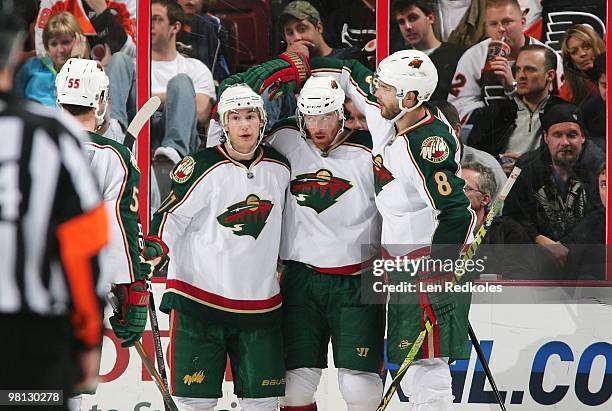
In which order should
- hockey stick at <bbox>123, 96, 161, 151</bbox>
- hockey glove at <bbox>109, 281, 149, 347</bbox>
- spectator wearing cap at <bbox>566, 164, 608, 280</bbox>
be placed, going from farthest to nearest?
1. spectator wearing cap at <bbox>566, 164, 608, 280</bbox>
2. hockey stick at <bbox>123, 96, 161, 151</bbox>
3. hockey glove at <bbox>109, 281, 149, 347</bbox>

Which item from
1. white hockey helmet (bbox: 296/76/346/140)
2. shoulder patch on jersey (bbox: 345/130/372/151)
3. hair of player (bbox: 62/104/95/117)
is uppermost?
white hockey helmet (bbox: 296/76/346/140)

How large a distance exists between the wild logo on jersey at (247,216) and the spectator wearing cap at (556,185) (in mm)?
1245

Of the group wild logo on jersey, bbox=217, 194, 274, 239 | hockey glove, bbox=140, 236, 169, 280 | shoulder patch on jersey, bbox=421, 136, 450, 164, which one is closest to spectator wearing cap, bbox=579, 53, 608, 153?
shoulder patch on jersey, bbox=421, 136, 450, 164

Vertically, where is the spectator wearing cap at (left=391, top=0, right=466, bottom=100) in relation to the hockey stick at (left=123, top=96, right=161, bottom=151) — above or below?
above

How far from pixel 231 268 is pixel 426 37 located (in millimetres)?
1426

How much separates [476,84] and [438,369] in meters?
1.33

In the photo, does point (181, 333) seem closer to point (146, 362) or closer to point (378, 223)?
point (146, 362)

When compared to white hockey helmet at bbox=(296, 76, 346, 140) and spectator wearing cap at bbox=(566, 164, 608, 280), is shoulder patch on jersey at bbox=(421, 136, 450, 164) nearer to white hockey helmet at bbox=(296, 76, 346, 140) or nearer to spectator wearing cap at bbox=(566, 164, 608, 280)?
white hockey helmet at bbox=(296, 76, 346, 140)

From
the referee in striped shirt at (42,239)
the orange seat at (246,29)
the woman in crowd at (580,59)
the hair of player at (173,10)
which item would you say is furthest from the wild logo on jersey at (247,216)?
the referee in striped shirt at (42,239)

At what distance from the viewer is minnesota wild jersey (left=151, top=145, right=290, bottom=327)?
3.17 m

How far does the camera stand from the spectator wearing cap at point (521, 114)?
4.02 meters

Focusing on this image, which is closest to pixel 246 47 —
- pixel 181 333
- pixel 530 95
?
pixel 530 95

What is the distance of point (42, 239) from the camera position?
1.49 m

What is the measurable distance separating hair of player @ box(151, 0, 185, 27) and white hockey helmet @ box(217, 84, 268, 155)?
3.37 ft
